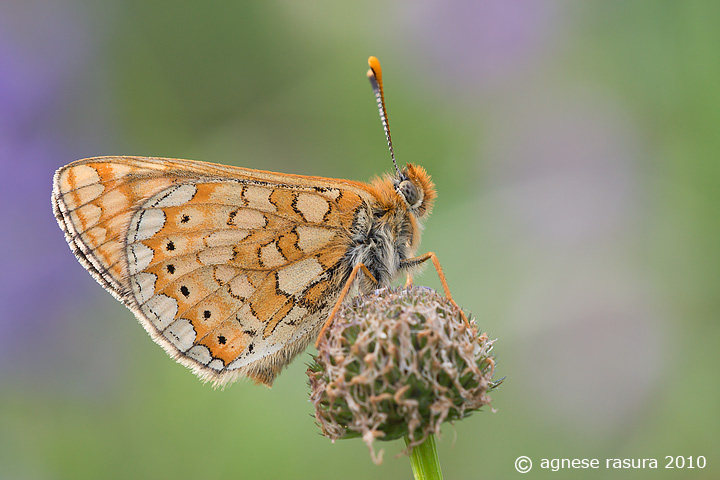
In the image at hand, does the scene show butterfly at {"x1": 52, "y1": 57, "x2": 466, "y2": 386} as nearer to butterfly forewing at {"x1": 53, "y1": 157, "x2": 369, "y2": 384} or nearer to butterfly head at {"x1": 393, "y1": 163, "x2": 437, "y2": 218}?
butterfly forewing at {"x1": 53, "y1": 157, "x2": 369, "y2": 384}

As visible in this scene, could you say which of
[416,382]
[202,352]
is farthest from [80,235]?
[416,382]

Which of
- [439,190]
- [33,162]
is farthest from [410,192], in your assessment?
[33,162]

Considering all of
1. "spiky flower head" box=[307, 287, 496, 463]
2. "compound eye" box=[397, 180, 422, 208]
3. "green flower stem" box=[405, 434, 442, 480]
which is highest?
"compound eye" box=[397, 180, 422, 208]

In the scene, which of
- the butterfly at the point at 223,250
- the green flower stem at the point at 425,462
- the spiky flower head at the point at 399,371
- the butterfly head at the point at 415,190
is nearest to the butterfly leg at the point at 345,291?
the butterfly at the point at 223,250

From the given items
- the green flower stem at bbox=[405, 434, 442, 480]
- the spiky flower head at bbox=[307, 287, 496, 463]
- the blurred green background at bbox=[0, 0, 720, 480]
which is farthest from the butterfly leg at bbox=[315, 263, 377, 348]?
the blurred green background at bbox=[0, 0, 720, 480]

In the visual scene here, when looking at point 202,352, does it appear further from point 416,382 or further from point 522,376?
point 522,376

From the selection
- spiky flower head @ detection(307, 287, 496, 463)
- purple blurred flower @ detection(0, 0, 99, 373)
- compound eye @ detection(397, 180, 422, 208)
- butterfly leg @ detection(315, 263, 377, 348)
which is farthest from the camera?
purple blurred flower @ detection(0, 0, 99, 373)
